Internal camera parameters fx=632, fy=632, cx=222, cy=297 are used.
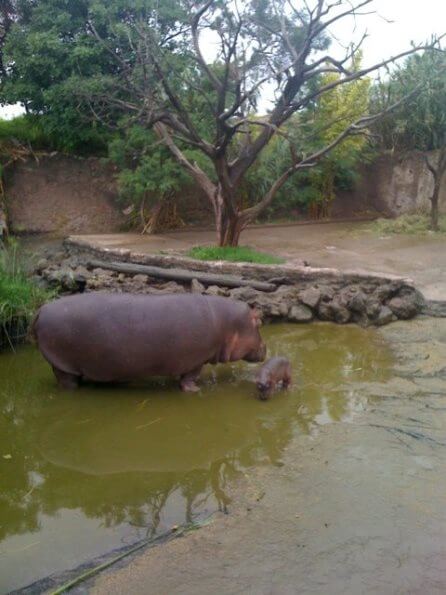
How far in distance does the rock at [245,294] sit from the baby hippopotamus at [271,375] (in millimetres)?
2602

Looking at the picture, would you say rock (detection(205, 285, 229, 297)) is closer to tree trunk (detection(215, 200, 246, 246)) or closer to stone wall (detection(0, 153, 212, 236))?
tree trunk (detection(215, 200, 246, 246))

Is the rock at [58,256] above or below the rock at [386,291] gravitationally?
above

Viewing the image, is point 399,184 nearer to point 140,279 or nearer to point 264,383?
point 140,279

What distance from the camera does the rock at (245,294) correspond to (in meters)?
8.39

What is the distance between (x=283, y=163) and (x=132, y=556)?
43.2 ft

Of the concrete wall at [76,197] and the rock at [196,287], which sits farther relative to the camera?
the concrete wall at [76,197]

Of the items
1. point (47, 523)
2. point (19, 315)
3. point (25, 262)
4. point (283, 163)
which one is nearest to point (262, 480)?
point (47, 523)

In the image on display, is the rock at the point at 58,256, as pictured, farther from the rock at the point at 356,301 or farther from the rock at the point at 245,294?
the rock at the point at 356,301

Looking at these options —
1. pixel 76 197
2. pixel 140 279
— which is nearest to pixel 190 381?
pixel 140 279

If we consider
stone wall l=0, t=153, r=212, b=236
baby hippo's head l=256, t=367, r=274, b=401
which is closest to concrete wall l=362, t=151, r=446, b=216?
stone wall l=0, t=153, r=212, b=236

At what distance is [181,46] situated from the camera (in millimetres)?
14664

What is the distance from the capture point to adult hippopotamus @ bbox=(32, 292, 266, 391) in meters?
A: 5.56

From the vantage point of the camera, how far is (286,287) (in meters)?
8.78

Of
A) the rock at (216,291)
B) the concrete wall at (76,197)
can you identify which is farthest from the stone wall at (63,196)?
Result: the rock at (216,291)
